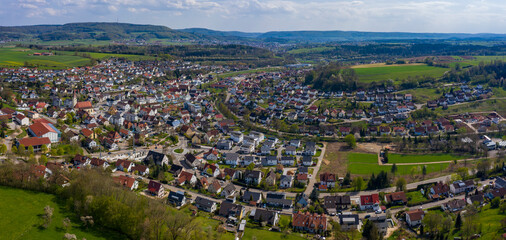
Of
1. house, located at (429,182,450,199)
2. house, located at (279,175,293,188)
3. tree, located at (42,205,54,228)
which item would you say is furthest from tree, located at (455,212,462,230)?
tree, located at (42,205,54,228)

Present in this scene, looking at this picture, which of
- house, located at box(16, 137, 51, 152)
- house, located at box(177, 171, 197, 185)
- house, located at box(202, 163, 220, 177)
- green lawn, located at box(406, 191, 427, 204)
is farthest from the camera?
house, located at box(16, 137, 51, 152)

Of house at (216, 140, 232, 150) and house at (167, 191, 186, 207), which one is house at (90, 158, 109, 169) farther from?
house at (216, 140, 232, 150)

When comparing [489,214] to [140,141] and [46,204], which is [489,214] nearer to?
[46,204]

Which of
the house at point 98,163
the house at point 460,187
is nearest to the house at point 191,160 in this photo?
the house at point 98,163

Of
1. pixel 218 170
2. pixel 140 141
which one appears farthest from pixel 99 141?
pixel 218 170

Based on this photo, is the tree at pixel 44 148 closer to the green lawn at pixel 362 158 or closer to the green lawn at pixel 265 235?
the green lawn at pixel 265 235

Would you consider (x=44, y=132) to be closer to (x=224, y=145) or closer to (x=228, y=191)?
(x=224, y=145)
